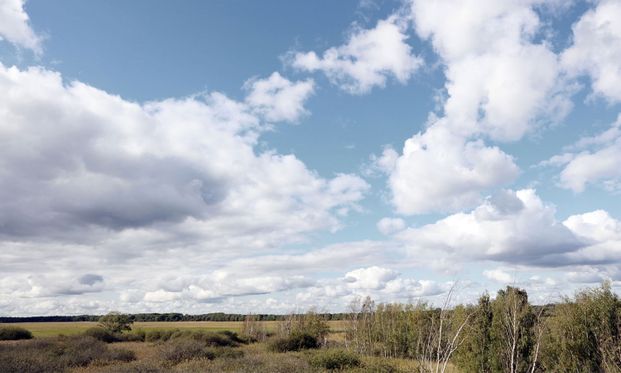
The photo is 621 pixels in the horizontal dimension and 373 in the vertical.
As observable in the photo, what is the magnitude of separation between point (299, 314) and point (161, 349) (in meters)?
34.6

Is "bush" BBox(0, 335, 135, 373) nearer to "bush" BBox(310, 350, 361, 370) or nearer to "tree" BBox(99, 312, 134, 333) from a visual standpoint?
"bush" BBox(310, 350, 361, 370)

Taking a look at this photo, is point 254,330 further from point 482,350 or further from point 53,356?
point 482,350

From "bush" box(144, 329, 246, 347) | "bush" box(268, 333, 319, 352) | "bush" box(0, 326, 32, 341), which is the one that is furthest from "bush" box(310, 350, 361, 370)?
"bush" box(0, 326, 32, 341)

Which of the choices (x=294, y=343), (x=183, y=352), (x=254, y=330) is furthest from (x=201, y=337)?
(x=254, y=330)

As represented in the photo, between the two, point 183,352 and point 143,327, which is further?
point 143,327

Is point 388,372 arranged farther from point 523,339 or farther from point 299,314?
point 299,314

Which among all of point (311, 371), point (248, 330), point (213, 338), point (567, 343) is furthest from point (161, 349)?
point (248, 330)

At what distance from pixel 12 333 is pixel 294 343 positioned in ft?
105

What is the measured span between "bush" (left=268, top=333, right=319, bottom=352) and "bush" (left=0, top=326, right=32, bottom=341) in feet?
97.4

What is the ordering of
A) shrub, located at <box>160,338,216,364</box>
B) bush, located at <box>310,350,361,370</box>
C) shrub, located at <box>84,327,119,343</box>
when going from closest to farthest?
bush, located at <box>310,350,361,370</box> < shrub, located at <box>160,338,216,364</box> < shrub, located at <box>84,327,119,343</box>

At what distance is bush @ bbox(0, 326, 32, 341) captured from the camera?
1850 inches

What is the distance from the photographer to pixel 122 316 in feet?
218

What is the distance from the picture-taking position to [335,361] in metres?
27.2

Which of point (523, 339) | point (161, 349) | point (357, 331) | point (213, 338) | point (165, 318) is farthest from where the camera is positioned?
point (165, 318)
